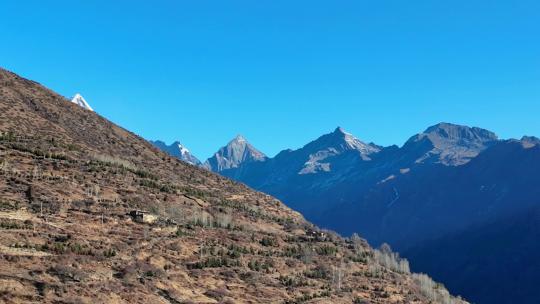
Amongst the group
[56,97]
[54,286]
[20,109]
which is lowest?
[54,286]

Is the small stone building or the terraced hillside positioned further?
the small stone building

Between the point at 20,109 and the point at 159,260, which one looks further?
the point at 20,109

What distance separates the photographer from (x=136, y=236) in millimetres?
89375

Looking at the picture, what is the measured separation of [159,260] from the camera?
8144 cm

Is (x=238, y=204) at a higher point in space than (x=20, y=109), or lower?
lower

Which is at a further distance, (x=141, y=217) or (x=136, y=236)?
(x=141, y=217)

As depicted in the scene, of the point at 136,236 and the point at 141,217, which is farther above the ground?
the point at 141,217

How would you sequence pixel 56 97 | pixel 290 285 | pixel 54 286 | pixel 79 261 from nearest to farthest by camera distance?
pixel 54 286, pixel 79 261, pixel 290 285, pixel 56 97

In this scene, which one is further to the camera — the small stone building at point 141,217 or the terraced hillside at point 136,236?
the small stone building at point 141,217

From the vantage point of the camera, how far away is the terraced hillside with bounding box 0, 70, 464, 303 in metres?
66.9

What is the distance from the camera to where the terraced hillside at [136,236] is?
66.9 m

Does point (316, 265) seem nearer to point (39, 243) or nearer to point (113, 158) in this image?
point (39, 243)

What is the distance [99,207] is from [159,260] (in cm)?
2418

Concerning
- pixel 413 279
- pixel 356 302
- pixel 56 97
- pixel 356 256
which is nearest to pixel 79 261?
pixel 356 302
